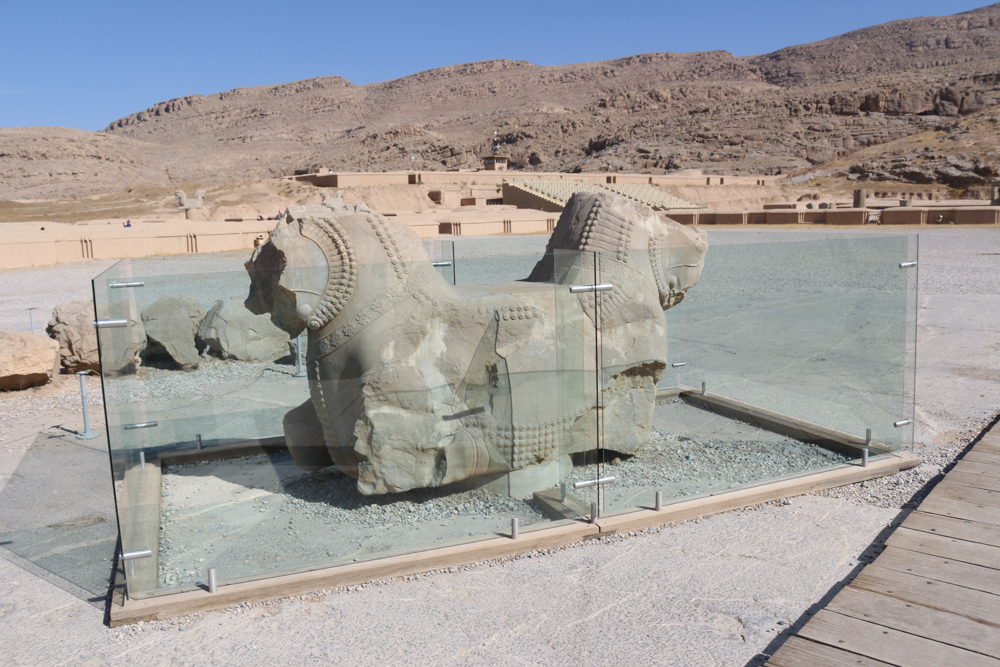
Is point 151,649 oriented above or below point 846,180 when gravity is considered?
below

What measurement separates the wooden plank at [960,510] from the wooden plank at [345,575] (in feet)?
5.78

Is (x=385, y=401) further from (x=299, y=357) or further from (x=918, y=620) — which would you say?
(x=918, y=620)

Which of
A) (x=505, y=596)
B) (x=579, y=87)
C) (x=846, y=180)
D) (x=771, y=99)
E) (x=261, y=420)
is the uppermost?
(x=579, y=87)

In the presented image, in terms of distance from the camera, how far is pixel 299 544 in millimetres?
3543

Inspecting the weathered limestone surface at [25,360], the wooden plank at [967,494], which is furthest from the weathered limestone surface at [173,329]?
the weathered limestone surface at [25,360]

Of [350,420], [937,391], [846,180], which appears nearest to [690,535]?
[350,420]

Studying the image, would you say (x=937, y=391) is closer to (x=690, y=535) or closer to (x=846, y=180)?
(x=690, y=535)

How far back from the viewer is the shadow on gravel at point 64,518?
3.59 metres

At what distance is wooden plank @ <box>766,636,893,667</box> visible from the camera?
2654mm

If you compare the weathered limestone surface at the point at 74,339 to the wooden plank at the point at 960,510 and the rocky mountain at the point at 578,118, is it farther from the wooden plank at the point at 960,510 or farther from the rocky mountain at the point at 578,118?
the rocky mountain at the point at 578,118

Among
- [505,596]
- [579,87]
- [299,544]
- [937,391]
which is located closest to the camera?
[505,596]

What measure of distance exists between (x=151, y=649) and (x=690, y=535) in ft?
8.03

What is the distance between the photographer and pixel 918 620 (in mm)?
2920

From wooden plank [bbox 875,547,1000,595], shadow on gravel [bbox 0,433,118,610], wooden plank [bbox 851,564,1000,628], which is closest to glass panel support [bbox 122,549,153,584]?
shadow on gravel [bbox 0,433,118,610]
